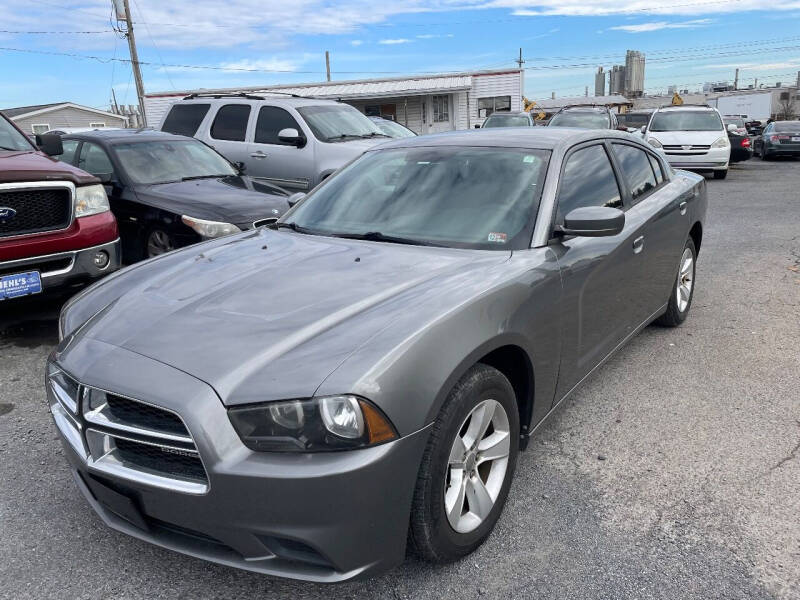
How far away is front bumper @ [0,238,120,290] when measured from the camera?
4.63m

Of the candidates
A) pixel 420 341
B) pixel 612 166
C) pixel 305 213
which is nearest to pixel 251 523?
pixel 420 341

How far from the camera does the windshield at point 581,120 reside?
17.5 metres

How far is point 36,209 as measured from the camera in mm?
4824

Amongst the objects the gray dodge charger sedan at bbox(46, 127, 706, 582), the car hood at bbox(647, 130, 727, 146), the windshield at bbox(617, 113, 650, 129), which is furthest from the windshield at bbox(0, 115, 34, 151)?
the windshield at bbox(617, 113, 650, 129)

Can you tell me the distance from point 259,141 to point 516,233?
7214mm

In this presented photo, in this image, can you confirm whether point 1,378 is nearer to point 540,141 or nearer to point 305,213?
point 305,213

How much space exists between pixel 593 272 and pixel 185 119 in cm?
843

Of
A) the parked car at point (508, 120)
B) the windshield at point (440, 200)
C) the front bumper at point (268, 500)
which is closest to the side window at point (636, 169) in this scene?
the windshield at point (440, 200)

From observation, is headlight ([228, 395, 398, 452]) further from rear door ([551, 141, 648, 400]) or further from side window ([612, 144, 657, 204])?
side window ([612, 144, 657, 204])

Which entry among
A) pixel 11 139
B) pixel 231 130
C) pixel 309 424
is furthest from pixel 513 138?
pixel 231 130

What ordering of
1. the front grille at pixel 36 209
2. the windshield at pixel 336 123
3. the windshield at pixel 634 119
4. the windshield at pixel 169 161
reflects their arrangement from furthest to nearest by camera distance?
the windshield at pixel 634 119
the windshield at pixel 336 123
the windshield at pixel 169 161
the front grille at pixel 36 209

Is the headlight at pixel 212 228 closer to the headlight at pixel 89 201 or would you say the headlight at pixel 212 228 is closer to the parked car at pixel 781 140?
the headlight at pixel 89 201

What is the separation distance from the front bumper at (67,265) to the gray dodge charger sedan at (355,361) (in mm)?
1898

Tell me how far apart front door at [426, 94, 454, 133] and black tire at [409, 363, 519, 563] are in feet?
101
